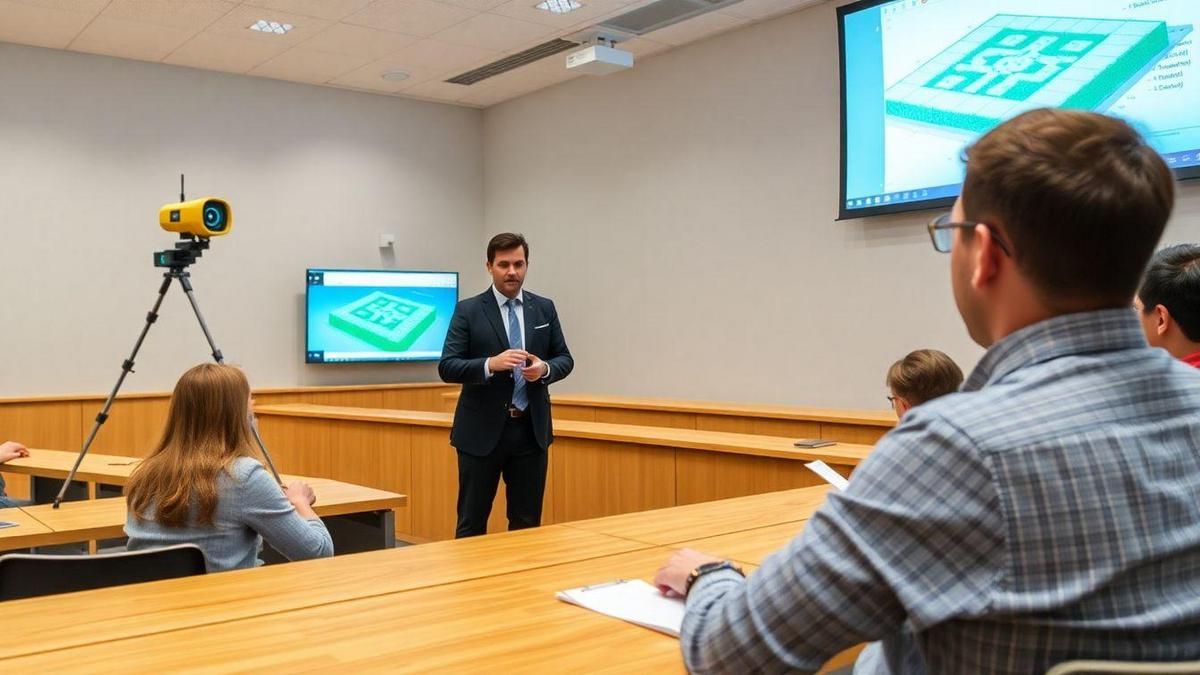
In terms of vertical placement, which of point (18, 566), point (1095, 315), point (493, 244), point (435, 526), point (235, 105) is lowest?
point (435, 526)

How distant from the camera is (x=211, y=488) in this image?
2275mm

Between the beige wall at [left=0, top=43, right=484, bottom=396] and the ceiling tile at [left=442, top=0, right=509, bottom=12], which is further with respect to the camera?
the beige wall at [left=0, top=43, right=484, bottom=396]

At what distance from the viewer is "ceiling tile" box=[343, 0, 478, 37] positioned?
5949mm

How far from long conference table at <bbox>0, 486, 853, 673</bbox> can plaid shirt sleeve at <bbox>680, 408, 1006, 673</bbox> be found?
0.36 metres

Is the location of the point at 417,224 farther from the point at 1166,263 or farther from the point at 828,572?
the point at 828,572

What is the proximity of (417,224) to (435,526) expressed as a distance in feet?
12.2

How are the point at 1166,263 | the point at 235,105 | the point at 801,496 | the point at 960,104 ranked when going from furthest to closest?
the point at 235,105, the point at 960,104, the point at 801,496, the point at 1166,263

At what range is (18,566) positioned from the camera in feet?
6.46

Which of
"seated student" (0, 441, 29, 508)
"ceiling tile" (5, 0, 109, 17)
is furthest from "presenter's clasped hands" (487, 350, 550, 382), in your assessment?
"ceiling tile" (5, 0, 109, 17)

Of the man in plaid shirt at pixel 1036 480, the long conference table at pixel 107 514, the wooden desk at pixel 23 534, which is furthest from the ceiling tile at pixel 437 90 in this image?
the man in plaid shirt at pixel 1036 480

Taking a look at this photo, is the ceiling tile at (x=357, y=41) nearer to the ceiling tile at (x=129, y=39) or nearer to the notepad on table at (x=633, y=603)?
the ceiling tile at (x=129, y=39)

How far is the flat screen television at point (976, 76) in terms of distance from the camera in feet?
14.7

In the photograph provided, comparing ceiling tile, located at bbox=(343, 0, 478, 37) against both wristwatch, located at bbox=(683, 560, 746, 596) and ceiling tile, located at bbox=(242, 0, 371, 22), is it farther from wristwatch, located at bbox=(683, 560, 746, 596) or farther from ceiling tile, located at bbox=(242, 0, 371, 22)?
wristwatch, located at bbox=(683, 560, 746, 596)

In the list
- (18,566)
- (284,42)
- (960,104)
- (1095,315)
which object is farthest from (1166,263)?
(284,42)
